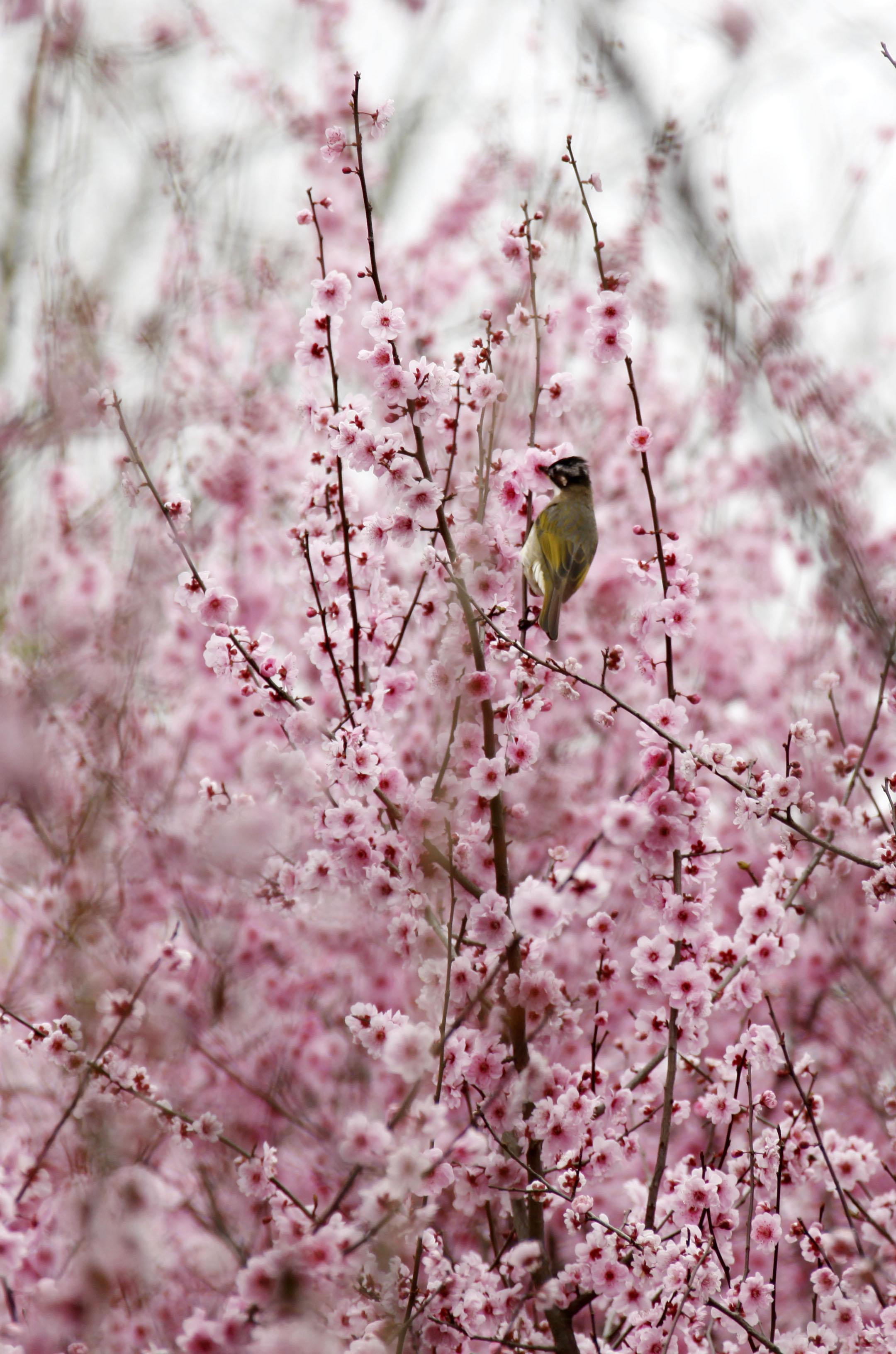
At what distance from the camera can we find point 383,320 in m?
3.65

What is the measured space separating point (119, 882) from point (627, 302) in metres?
3.17

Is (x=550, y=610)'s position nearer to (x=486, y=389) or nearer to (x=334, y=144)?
(x=486, y=389)

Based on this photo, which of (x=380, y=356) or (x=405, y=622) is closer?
(x=380, y=356)

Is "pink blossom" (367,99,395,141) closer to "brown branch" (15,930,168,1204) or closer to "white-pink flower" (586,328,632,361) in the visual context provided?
"white-pink flower" (586,328,632,361)

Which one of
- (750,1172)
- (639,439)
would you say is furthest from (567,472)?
(750,1172)

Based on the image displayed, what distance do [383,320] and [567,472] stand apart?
103 cm

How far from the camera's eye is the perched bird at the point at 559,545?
4.25 metres

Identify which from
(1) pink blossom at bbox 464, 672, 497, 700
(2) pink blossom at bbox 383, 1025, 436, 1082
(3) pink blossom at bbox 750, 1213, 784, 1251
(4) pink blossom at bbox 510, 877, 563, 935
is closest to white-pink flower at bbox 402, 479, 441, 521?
(1) pink blossom at bbox 464, 672, 497, 700

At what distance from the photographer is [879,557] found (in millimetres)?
8750

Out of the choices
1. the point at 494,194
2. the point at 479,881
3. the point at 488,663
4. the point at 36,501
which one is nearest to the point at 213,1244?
the point at 479,881

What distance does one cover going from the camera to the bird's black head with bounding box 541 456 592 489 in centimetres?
402

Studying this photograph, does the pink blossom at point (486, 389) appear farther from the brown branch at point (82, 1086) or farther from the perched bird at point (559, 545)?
the brown branch at point (82, 1086)

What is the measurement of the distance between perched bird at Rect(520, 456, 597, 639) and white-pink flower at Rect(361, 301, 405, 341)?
75 cm

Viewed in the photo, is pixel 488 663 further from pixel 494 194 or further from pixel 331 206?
pixel 494 194
